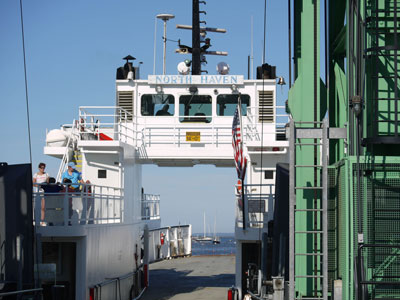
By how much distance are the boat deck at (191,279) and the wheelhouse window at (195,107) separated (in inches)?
214

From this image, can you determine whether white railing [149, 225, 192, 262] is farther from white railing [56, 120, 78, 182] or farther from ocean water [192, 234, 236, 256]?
ocean water [192, 234, 236, 256]

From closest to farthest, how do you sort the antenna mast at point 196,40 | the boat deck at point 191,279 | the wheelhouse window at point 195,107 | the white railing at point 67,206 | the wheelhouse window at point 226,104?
the white railing at point 67,206 < the boat deck at point 191,279 < the wheelhouse window at point 226,104 < the wheelhouse window at point 195,107 < the antenna mast at point 196,40

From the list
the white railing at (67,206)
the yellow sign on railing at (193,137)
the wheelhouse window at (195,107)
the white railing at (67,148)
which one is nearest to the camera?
the white railing at (67,206)

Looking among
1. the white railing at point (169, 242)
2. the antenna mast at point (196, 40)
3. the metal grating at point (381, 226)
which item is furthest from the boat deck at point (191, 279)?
the metal grating at point (381, 226)

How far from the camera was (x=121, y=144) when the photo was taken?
824 inches

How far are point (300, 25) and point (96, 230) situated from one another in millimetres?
7425

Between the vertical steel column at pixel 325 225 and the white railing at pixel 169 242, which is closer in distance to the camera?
the vertical steel column at pixel 325 225

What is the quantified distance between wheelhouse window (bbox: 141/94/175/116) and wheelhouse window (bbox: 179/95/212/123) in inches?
12.9

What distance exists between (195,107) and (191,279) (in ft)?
20.6

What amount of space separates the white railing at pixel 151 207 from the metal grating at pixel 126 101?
3.20 meters

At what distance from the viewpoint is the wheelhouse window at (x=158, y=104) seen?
24172 millimetres

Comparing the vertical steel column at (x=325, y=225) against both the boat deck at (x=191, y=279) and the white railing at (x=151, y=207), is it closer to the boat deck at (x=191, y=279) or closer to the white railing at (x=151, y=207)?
the boat deck at (x=191, y=279)

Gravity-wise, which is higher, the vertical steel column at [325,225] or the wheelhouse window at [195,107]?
the wheelhouse window at [195,107]

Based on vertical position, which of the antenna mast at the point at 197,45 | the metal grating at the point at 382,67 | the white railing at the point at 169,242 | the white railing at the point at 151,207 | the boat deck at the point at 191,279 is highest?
the antenna mast at the point at 197,45
